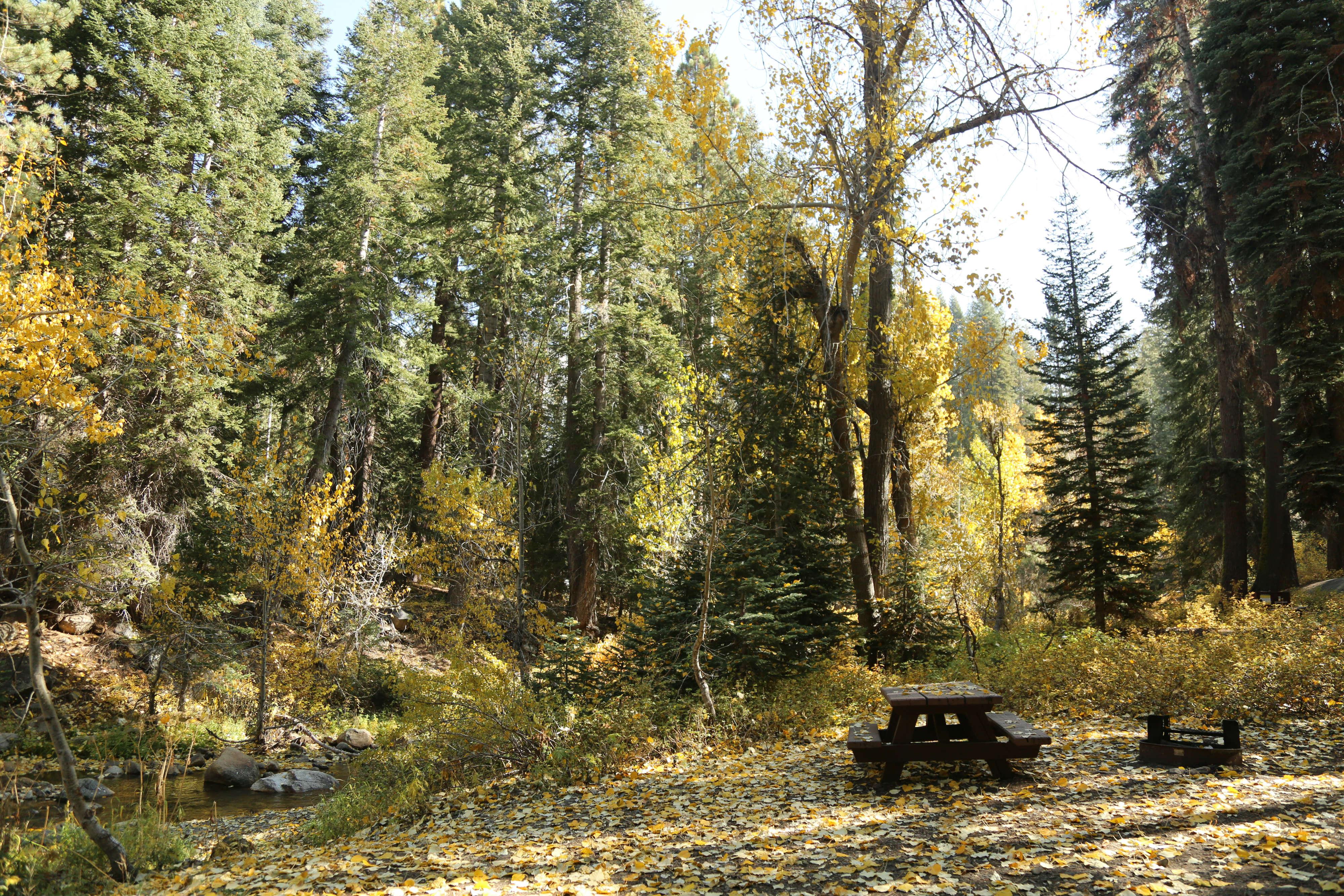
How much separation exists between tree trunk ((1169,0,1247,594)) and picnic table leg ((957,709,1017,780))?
11.9 metres

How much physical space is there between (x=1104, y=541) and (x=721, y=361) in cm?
811

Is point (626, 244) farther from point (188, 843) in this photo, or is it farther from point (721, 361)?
point (188, 843)

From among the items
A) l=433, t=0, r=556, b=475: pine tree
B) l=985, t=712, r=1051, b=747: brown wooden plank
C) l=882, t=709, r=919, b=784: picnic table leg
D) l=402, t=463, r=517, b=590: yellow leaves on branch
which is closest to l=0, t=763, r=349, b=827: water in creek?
l=402, t=463, r=517, b=590: yellow leaves on branch

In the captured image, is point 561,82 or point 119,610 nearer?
point 119,610

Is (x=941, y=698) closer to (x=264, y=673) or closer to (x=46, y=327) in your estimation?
(x=46, y=327)

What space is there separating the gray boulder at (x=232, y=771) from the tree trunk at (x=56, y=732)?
6299 mm

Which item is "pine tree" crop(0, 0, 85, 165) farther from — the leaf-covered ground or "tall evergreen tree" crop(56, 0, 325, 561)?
the leaf-covered ground

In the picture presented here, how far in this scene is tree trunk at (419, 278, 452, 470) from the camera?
61.8 feet

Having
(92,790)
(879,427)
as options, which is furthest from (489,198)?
(92,790)

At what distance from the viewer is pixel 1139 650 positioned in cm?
809

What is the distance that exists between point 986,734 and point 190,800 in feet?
31.2

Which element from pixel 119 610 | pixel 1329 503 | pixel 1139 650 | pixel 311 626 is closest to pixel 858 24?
pixel 1139 650

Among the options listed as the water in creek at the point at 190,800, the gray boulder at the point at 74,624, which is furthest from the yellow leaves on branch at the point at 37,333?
the gray boulder at the point at 74,624

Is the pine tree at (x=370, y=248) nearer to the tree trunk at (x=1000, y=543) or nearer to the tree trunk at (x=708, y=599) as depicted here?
the tree trunk at (x=708, y=599)
